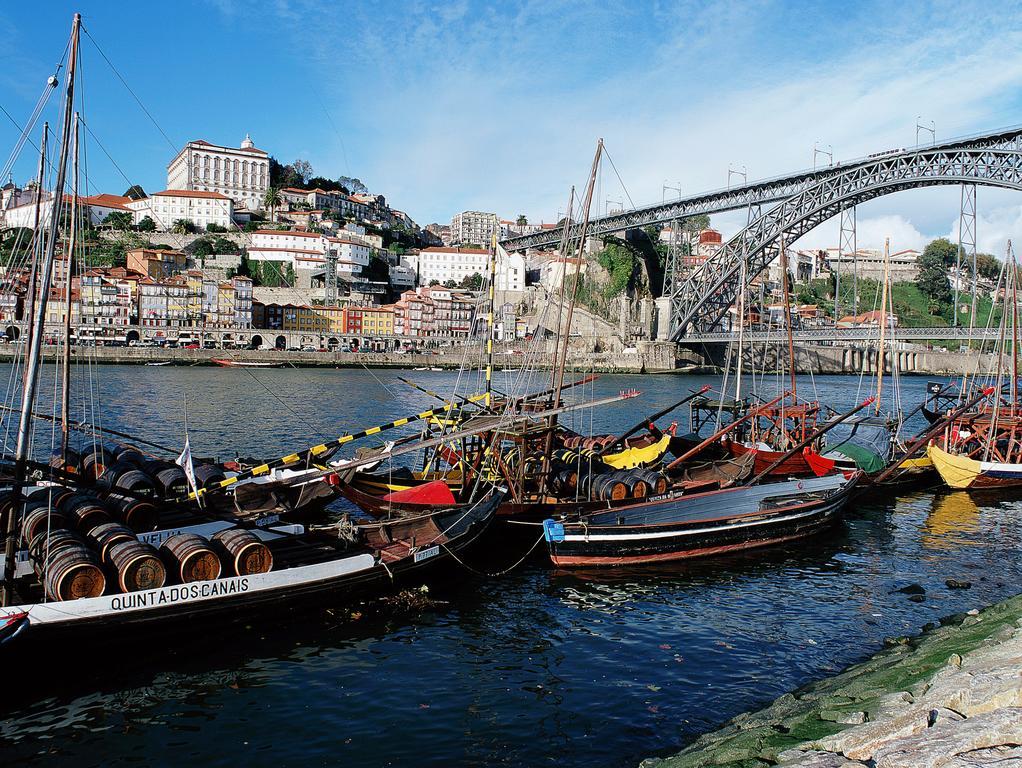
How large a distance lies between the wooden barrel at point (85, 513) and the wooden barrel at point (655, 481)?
1202cm

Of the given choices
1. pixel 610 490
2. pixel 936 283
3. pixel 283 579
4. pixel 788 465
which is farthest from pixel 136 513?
pixel 936 283

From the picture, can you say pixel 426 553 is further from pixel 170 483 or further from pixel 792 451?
pixel 792 451

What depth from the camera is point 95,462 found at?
772 inches

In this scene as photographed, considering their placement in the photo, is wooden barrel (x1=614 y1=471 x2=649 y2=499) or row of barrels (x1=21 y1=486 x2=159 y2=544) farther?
wooden barrel (x1=614 y1=471 x2=649 y2=499)

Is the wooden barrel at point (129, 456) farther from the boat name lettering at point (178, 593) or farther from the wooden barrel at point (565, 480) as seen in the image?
the wooden barrel at point (565, 480)

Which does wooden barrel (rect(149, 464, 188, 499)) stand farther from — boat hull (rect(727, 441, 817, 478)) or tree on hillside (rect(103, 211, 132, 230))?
tree on hillside (rect(103, 211, 132, 230))

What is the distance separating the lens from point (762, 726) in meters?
9.30

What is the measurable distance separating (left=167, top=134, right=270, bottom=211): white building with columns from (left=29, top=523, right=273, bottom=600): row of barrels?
150987mm

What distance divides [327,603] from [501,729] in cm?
488

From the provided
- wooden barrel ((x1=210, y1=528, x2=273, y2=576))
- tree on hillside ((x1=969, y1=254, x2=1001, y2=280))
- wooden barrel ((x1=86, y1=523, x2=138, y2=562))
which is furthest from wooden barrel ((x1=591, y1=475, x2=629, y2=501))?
tree on hillside ((x1=969, y1=254, x2=1001, y2=280))

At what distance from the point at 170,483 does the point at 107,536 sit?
563 centimetres

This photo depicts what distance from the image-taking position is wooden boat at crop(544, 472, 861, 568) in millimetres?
17109

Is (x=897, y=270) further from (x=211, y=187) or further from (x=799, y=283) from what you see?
(x=211, y=187)

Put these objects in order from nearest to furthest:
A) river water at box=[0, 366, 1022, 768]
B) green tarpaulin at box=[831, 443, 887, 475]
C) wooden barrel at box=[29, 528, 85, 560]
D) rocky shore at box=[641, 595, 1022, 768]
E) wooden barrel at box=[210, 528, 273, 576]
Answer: rocky shore at box=[641, 595, 1022, 768] < river water at box=[0, 366, 1022, 768] < wooden barrel at box=[29, 528, 85, 560] < wooden barrel at box=[210, 528, 273, 576] < green tarpaulin at box=[831, 443, 887, 475]
